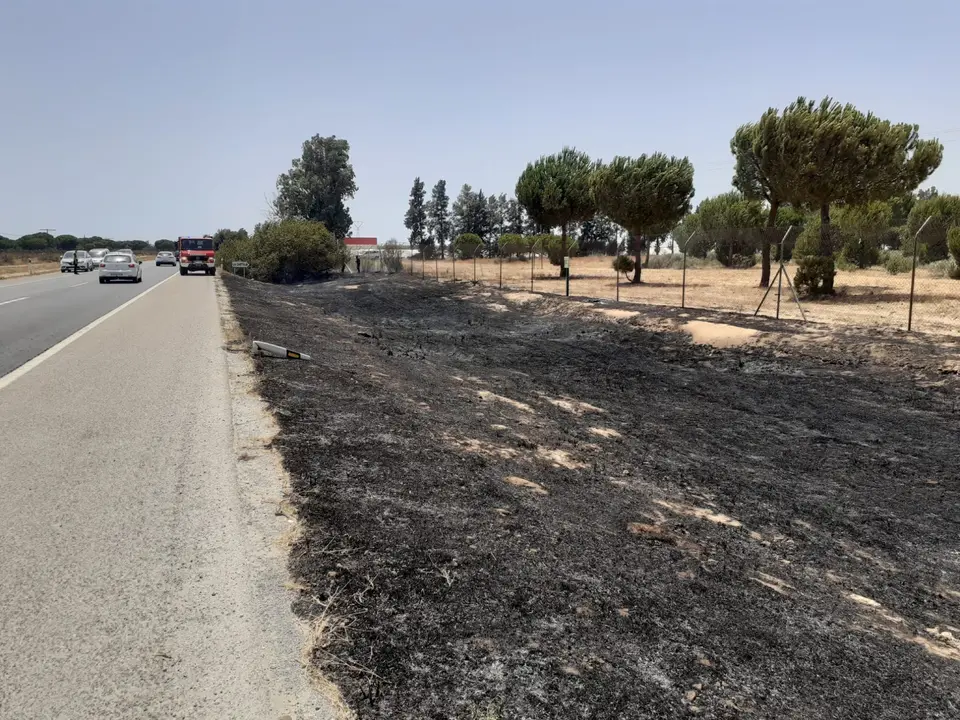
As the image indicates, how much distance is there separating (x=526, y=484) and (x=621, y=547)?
4.19 ft

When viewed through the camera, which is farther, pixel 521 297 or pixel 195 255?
pixel 195 255

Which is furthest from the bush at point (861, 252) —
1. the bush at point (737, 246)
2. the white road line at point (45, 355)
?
the white road line at point (45, 355)

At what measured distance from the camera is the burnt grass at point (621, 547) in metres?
3.01

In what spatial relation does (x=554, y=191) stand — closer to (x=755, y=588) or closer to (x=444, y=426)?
(x=444, y=426)

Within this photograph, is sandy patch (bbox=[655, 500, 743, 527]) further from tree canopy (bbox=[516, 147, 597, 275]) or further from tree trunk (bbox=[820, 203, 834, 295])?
tree canopy (bbox=[516, 147, 597, 275])

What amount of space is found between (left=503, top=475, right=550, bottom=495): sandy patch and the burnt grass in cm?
4

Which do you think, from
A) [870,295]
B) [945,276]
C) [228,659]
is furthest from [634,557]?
A: [945,276]

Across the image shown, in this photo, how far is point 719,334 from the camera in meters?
16.2

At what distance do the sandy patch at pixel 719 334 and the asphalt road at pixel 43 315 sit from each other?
44.0ft

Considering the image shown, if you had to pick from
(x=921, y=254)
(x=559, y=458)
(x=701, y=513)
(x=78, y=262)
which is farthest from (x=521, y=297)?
(x=78, y=262)

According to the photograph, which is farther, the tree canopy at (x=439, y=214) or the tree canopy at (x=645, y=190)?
the tree canopy at (x=439, y=214)

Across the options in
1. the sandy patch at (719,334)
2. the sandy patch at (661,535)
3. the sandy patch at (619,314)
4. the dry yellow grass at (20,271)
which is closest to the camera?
the sandy patch at (661,535)

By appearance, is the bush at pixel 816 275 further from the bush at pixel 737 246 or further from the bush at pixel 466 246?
the bush at pixel 466 246

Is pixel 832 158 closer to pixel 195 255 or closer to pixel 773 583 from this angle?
pixel 773 583
